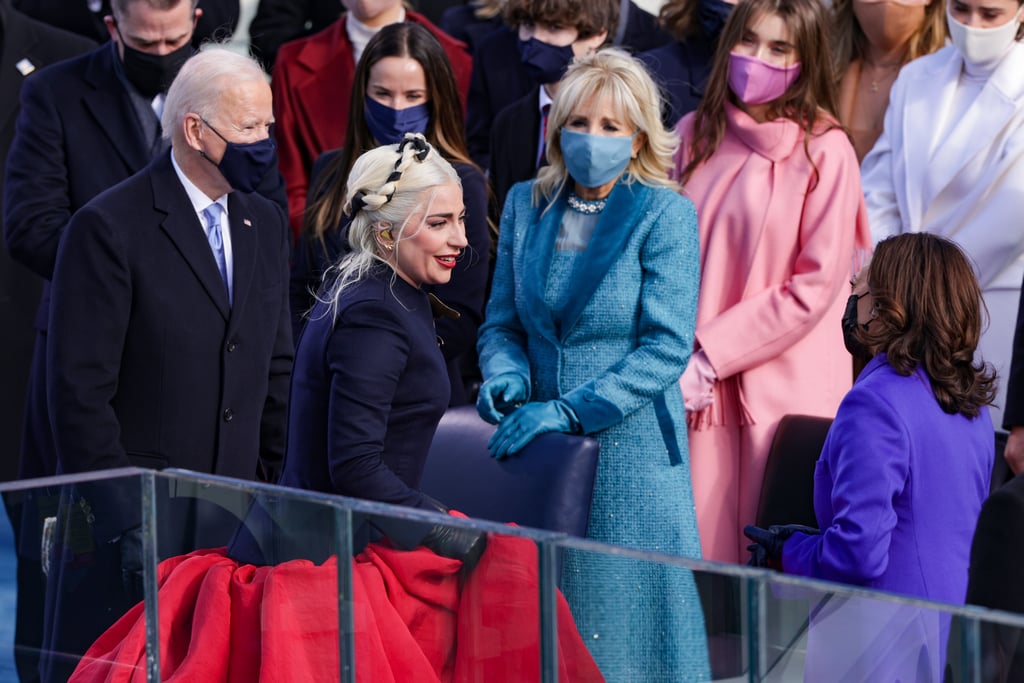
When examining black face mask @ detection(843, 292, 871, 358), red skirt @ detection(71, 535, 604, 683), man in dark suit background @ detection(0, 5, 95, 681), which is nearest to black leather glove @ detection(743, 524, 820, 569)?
black face mask @ detection(843, 292, 871, 358)

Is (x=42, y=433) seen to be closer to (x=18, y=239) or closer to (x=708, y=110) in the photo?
(x=18, y=239)

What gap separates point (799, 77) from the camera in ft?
13.1

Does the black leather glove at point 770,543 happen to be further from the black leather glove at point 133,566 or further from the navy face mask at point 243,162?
the navy face mask at point 243,162

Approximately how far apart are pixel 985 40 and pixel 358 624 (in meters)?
2.74

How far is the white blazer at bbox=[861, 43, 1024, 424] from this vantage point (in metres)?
3.86

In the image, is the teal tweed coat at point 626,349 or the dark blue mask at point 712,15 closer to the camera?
the teal tweed coat at point 626,349

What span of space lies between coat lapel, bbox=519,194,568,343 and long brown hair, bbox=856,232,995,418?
3.14 feet

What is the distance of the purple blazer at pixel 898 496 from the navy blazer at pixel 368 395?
69 centimetres

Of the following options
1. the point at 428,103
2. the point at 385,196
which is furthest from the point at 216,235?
the point at 428,103

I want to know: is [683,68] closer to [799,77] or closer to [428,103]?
[799,77]

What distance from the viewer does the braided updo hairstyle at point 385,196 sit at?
273cm

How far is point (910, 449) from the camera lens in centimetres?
246

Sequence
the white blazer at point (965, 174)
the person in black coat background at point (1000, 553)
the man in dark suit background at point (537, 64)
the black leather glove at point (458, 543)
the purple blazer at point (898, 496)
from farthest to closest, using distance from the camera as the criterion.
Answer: the man in dark suit background at point (537, 64), the white blazer at point (965, 174), the purple blazer at point (898, 496), the person in black coat background at point (1000, 553), the black leather glove at point (458, 543)

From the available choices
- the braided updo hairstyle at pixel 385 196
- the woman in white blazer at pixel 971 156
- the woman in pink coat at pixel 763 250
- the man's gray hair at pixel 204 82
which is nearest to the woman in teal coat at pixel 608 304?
the woman in pink coat at pixel 763 250
